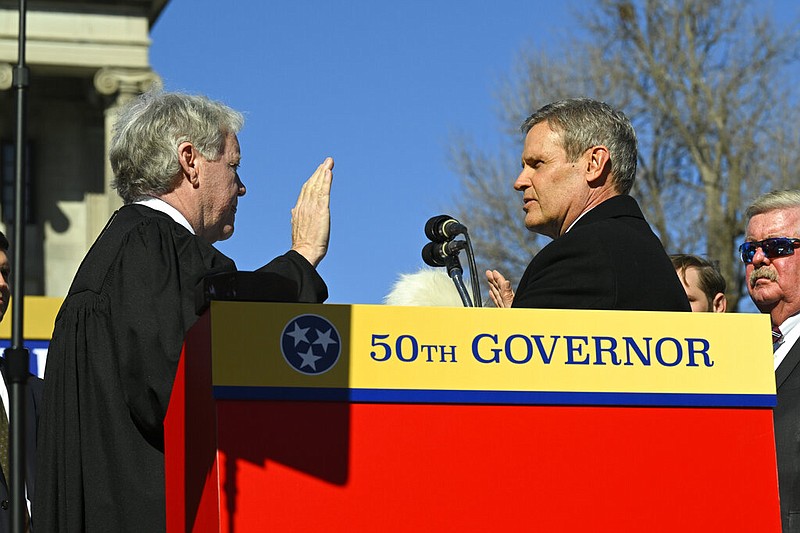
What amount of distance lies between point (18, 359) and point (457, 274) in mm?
1941

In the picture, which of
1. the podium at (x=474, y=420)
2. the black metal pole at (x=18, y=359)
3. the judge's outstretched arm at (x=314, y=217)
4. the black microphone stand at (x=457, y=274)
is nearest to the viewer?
the podium at (x=474, y=420)

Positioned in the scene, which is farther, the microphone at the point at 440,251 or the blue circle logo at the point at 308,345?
the microphone at the point at 440,251

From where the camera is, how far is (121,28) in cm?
3253

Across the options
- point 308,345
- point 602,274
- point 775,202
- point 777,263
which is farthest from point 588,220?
point 775,202

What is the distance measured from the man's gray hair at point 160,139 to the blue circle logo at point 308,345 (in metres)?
1.45

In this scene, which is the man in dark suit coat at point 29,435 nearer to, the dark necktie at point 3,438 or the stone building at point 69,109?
the dark necktie at point 3,438

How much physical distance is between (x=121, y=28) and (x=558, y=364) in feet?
99.9

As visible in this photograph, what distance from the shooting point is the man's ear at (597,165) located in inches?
176

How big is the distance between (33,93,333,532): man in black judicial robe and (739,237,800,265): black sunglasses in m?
2.15

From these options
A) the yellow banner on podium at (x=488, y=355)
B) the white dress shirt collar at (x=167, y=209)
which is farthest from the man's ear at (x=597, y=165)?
the yellow banner on podium at (x=488, y=355)

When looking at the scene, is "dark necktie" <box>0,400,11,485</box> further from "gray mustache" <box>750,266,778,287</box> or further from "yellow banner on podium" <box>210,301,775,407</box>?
"yellow banner on podium" <box>210,301,775,407</box>

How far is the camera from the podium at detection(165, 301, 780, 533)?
2.99 metres

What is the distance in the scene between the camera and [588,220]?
427 centimetres

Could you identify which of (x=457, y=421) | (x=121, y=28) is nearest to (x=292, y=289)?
(x=457, y=421)
